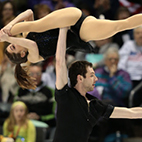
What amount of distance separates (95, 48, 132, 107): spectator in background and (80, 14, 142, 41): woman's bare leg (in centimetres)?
219

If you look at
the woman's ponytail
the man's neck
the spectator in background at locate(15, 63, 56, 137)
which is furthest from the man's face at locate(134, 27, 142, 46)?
the man's neck

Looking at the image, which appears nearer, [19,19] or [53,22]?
[53,22]

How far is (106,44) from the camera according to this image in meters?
7.25

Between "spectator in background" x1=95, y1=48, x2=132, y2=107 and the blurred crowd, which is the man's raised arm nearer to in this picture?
the blurred crowd

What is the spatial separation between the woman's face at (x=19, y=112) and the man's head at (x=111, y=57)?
1572mm

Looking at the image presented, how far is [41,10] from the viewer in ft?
25.7

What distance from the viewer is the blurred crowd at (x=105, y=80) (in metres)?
6.49

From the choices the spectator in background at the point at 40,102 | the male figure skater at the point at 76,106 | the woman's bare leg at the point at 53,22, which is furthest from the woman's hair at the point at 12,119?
the male figure skater at the point at 76,106

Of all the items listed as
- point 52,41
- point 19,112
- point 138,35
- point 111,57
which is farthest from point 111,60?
point 52,41

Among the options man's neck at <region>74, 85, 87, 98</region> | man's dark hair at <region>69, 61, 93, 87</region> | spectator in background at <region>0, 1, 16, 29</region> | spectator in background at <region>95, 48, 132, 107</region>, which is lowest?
spectator in background at <region>95, 48, 132, 107</region>

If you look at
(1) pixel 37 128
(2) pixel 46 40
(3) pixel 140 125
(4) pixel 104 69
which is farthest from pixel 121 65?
(2) pixel 46 40

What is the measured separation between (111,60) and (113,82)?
384mm

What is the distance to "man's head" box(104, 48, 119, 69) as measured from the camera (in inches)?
266

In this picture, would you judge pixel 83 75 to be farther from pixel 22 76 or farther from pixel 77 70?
pixel 22 76
